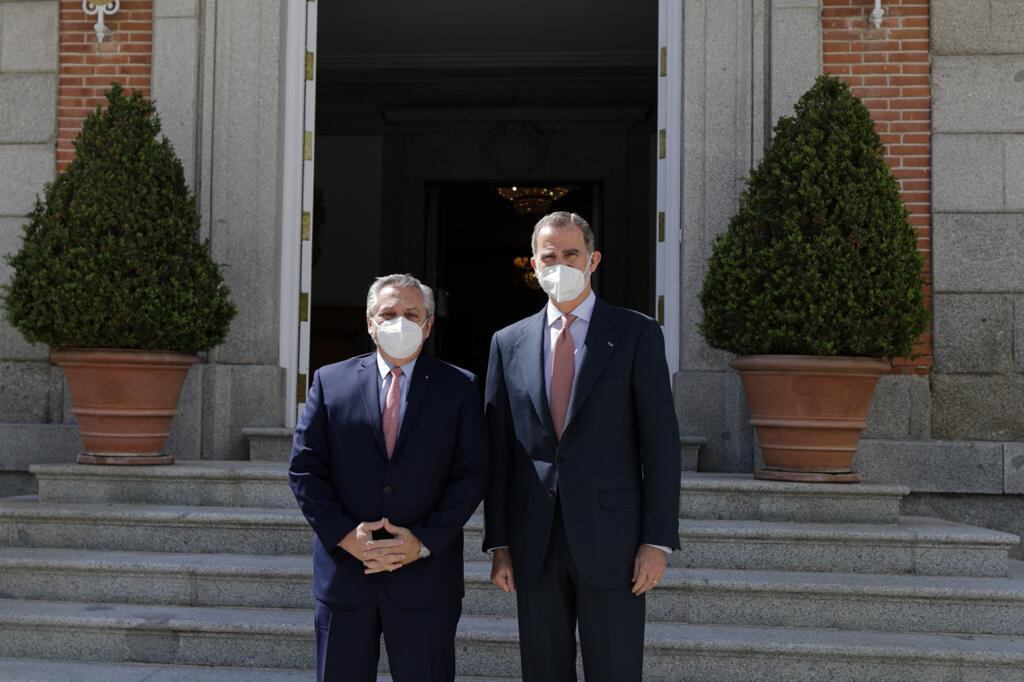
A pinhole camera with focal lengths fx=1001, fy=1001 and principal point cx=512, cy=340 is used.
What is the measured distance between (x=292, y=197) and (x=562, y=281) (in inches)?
146

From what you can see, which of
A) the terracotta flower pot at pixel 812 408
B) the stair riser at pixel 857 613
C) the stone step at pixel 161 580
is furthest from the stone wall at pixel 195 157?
the stair riser at pixel 857 613

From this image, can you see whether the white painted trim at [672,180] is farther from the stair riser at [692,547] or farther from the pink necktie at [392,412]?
the pink necktie at [392,412]

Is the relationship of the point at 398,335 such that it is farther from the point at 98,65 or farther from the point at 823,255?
the point at 98,65

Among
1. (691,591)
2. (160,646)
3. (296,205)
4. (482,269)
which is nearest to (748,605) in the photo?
(691,591)

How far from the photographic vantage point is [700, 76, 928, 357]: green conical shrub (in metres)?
4.66

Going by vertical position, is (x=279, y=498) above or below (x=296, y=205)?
below

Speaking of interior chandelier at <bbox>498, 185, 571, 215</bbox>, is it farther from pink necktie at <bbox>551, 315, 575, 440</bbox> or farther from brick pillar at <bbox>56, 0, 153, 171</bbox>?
pink necktie at <bbox>551, 315, 575, 440</bbox>

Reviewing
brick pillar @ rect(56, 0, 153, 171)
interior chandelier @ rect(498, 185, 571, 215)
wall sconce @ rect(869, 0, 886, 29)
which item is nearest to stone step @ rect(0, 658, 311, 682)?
brick pillar @ rect(56, 0, 153, 171)

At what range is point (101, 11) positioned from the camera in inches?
232

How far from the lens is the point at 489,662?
3.80 m

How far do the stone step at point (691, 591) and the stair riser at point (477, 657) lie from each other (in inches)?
10.4

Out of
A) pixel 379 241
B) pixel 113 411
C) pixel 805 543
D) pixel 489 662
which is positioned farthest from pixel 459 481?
pixel 379 241

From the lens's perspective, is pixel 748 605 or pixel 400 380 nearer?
pixel 400 380

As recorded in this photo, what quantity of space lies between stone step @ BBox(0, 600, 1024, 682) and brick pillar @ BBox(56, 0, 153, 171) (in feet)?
9.99
